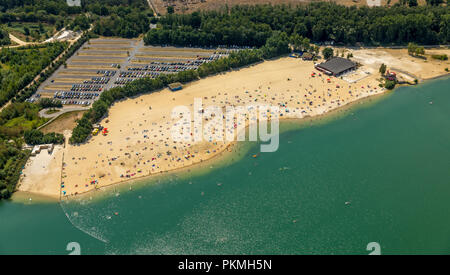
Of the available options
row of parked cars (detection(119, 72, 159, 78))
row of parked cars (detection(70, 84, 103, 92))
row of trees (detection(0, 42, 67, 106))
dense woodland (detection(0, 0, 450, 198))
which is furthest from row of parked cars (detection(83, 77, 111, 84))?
row of trees (detection(0, 42, 67, 106))

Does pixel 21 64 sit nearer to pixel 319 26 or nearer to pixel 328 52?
pixel 328 52

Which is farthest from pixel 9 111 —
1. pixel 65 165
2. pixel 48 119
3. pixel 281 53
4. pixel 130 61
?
pixel 281 53

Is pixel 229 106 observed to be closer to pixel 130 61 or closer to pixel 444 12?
pixel 130 61

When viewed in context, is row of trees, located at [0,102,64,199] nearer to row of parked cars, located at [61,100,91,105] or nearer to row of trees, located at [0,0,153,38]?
row of parked cars, located at [61,100,91,105]

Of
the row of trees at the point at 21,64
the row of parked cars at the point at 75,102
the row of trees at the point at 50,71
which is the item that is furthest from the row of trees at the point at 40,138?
the row of trees at the point at 21,64

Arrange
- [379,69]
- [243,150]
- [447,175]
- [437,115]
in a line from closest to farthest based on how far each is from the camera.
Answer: [447,175], [243,150], [437,115], [379,69]

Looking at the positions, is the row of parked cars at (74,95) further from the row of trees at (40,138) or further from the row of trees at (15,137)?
the row of trees at (40,138)
